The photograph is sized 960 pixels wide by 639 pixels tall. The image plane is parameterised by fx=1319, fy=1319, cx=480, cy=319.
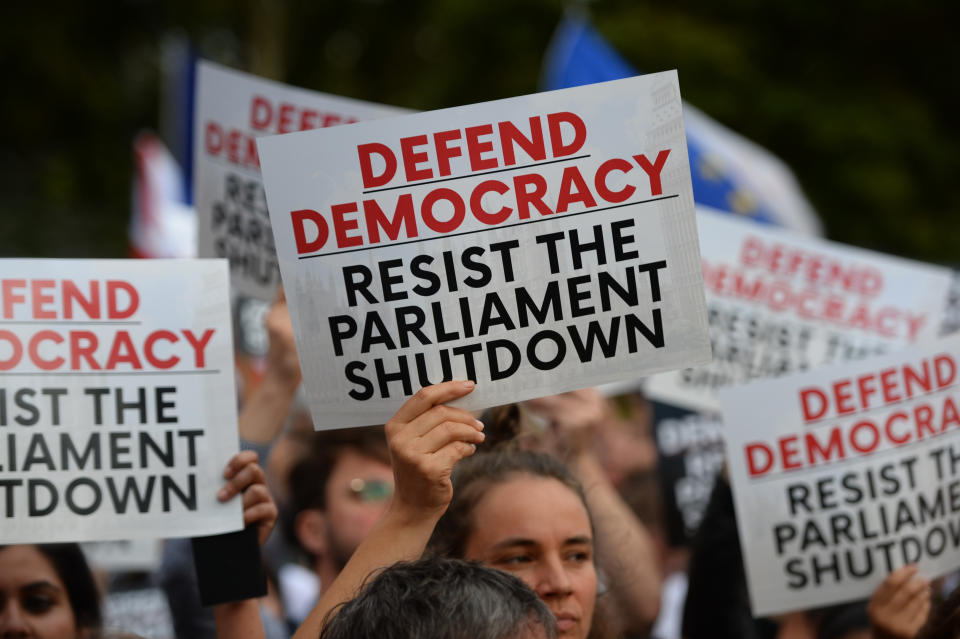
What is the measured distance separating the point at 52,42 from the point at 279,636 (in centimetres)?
1711

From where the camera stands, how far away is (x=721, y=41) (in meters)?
15.0

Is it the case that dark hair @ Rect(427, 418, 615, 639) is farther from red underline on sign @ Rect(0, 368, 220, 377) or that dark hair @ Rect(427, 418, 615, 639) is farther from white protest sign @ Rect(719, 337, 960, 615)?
red underline on sign @ Rect(0, 368, 220, 377)

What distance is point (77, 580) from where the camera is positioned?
10.4 ft

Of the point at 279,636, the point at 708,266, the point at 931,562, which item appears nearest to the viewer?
the point at 931,562

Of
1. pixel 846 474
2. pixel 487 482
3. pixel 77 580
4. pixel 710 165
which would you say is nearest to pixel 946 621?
pixel 846 474

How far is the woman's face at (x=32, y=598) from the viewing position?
300 centimetres

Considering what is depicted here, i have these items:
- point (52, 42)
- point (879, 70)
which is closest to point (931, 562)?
point (879, 70)

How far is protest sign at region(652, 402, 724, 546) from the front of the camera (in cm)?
543

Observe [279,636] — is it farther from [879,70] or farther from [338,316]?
[879,70]

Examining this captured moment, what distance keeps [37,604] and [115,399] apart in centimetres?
58

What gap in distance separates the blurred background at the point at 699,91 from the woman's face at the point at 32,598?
9.34 metres

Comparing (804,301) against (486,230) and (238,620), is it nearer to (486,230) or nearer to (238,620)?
(486,230)

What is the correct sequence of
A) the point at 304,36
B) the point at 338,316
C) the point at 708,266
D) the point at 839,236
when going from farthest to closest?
1. the point at 304,36
2. the point at 839,236
3. the point at 708,266
4. the point at 338,316

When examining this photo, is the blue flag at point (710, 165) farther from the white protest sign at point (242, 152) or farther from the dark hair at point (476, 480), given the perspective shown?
the dark hair at point (476, 480)
